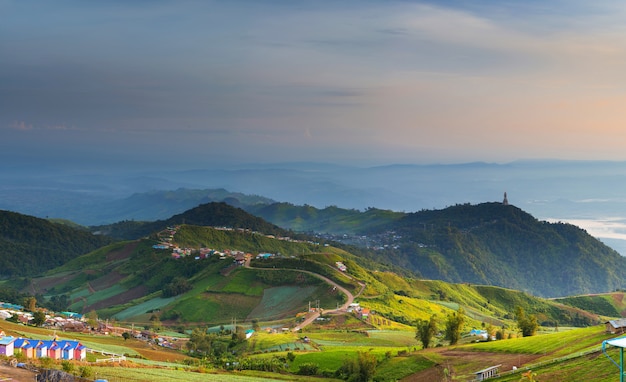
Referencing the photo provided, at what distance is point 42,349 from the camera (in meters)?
54.2

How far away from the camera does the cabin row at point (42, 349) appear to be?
5162 cm

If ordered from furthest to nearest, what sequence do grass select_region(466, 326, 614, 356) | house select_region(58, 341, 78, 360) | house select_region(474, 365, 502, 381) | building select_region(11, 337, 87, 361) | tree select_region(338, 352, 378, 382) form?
tree select_region(338, 352, 378, 382), house select_region(58, 341, 78, 360), building select_region(11, 337, 87, 361), grass select_region(466, 326, 614, 356), house select_region(474, 365, 502, 381)

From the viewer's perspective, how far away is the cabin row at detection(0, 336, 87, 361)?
169 ft

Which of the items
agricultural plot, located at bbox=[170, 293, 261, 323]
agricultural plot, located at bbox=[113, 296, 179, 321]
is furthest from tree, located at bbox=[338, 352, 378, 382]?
agricultural plot, located at bbox=[113, 296, 179, 321]

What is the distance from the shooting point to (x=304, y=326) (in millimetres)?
105375

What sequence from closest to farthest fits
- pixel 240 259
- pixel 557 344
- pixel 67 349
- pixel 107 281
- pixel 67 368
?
1. pixel 67 368
2. pixel 557 344
3. pixel 67 349
4. pixel 240 259
5. pixel 107 281

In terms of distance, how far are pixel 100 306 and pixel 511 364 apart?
4785 inches

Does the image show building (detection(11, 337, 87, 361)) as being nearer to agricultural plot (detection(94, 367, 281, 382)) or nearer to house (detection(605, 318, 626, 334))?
agricultural plot (detection(94, 367, 281, 382))

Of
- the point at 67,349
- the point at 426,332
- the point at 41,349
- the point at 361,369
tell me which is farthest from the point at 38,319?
the point at 426,332

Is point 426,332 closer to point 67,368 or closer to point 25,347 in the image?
point 67,368

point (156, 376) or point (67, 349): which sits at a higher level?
point (67, 349)

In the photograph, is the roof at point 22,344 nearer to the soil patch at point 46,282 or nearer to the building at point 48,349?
the building at point 48,349

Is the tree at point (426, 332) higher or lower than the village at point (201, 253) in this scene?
lower

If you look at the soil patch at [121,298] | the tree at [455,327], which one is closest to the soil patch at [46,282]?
the soil patch at [121,298]
